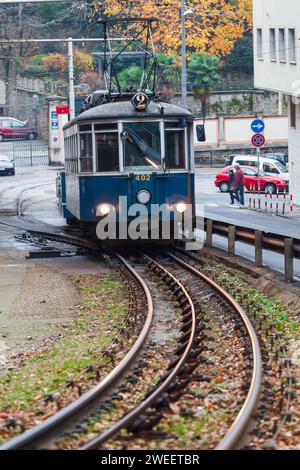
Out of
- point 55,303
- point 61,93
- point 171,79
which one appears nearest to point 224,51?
point 171,79

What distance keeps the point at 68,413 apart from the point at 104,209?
12972 millimetres

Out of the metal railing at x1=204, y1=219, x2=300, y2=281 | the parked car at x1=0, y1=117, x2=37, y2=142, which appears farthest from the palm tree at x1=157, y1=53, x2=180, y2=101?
the metal railing at x1=204, y1=219, x2=300, y2=281

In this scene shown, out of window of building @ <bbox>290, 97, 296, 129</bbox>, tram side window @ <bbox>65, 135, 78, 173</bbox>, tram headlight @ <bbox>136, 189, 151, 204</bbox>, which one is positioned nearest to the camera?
tram headlight @ <bbox>136, 189, 151, 204</bbox>

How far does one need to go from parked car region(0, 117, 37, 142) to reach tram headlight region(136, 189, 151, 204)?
52509 millimetres

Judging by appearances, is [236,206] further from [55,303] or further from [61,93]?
[61,93]

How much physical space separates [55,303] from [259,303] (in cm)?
338

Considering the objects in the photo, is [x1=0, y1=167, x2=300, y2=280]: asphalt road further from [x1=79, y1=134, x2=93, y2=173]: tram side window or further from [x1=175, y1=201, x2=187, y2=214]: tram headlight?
[x1=79, y1=134, x2=93, y2=173]: tram side window

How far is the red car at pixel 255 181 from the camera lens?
52.2 metres

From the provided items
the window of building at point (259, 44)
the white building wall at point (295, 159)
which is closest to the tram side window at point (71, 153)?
the white building wall at point (295, 159)

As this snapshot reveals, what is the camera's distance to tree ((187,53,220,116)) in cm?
6919

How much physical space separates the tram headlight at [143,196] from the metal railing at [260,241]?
6.00 feet

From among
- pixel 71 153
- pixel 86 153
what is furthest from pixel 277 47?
pixel 86 153

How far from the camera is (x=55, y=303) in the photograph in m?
17.8

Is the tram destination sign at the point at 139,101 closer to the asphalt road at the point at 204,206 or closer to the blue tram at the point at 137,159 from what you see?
the blue tram at the point at 137,159
